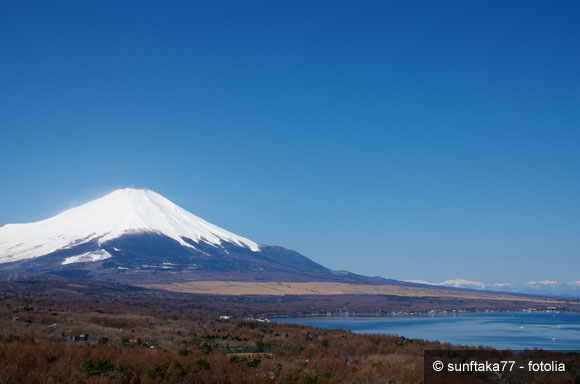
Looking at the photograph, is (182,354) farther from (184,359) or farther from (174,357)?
(184,359)

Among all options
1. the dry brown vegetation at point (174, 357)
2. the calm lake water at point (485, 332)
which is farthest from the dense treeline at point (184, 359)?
the calm lake water at point (485, 332)

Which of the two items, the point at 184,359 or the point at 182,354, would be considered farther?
the point at 182,354

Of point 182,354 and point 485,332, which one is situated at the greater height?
point 182,354

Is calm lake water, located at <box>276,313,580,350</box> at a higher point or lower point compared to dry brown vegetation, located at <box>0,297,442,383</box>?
lower

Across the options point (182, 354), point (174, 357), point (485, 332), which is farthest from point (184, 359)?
point (485, 332)

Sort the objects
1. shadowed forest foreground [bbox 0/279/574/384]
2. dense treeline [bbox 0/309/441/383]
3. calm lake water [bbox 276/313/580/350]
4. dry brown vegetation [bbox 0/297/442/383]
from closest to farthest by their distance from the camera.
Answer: dense treeline [bbox 0/309/441/383]
dry brown vegetation [bbox 0/297/442/383]
shadowed forest foreground [bbox 0/279/574/384]
calm lake water [bbox 276/313/580/350]

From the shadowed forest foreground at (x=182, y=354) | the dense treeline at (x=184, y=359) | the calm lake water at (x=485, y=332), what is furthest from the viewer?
the calm lake water at (x=485, y=332)

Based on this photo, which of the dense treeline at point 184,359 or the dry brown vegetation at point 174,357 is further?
the dry brown vegetation at point 174,357

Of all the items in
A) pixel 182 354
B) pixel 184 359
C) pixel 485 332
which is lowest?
pixel 485 332

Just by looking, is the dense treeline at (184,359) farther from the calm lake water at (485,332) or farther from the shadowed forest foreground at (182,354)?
the calm lake water at (485,332)

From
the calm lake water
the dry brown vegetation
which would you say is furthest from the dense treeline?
the calm lake water

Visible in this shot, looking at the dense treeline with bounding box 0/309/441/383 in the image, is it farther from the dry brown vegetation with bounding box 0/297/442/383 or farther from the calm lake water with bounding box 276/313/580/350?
the calm lake water with bounding box 276/313/580/350

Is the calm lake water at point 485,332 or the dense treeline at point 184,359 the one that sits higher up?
the dense treeline at point 184,359

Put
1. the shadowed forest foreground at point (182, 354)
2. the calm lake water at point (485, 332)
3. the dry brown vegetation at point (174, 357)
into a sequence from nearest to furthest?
the dry brown vegetation at point (174, 357) < the shadowed forest foreground at point (182, 354) < the calm lake water at point (485, 332)
